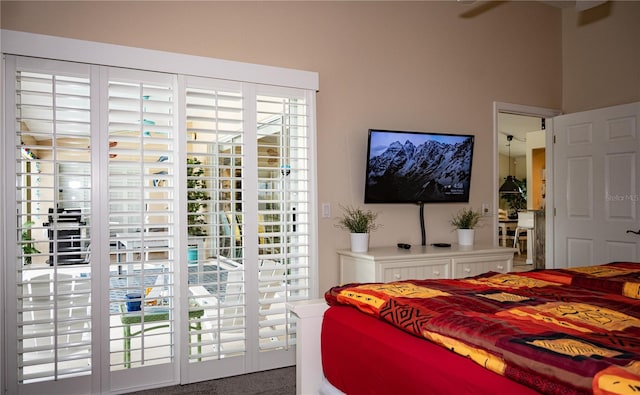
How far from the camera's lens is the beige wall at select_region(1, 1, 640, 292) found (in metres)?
3.18

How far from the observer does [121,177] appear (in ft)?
9.84

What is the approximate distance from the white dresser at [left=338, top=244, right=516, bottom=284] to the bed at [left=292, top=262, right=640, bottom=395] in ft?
3.69

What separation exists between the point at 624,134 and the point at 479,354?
3.89 m

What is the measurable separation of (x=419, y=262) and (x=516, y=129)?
7.30 metres

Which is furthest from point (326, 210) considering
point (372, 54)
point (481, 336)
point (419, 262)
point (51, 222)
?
point (481, 336)

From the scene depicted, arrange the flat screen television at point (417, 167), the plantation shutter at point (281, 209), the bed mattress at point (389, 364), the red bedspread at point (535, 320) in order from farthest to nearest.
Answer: the flat screen television at point (417, 167), the plantation shutter at point (281, 209), the bed mattress at point (389, 364), the red bedspread at point (535, 320)

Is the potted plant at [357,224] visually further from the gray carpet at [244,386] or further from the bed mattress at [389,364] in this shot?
the bed mattress at [389,364]

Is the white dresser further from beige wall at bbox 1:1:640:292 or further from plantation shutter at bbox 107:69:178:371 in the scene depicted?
plantation shutter at bbox 107:69:178:371

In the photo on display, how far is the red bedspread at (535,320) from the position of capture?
3.64ft

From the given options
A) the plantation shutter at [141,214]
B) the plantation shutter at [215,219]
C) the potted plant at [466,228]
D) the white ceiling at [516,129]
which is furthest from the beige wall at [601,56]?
the plantation shutter at [141,214]

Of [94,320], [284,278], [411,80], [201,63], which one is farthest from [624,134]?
[94,320]

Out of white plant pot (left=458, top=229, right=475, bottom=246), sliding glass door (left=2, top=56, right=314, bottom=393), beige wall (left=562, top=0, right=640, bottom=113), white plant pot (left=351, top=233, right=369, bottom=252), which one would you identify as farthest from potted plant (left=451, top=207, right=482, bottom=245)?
beige wall (left=562, top=0, right=640, bottom=113)

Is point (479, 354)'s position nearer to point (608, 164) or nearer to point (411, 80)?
point (411, 80)

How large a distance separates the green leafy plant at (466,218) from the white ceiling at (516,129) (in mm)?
3605
